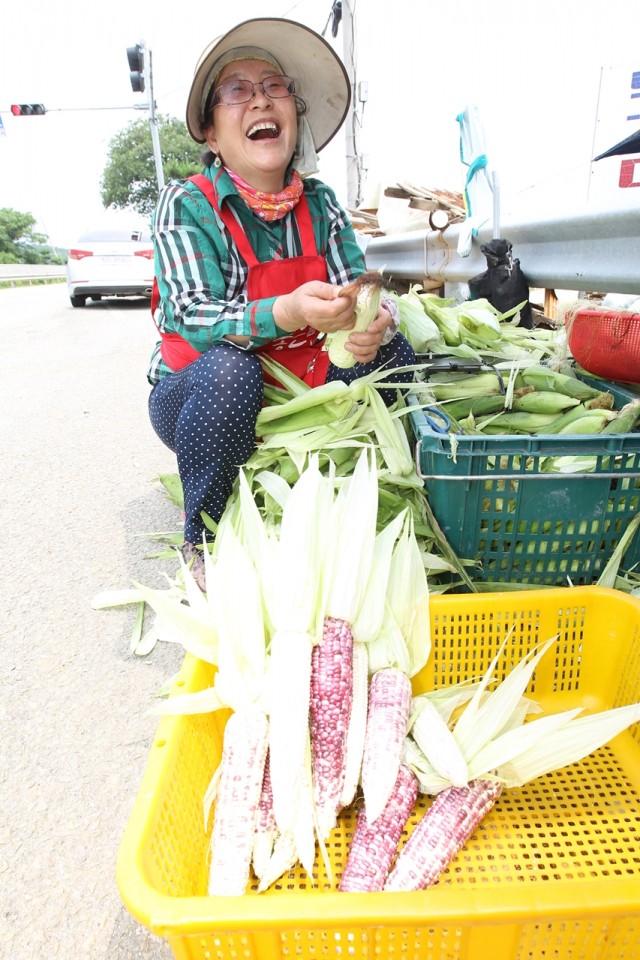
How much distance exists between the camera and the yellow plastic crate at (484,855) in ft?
2.86

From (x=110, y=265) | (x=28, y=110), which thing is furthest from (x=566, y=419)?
(x=28, y=110)

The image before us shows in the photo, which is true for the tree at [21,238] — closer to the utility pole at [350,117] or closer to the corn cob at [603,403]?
the utility pole at [350,117]

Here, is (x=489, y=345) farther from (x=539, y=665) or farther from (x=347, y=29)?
(x=347, y=29)

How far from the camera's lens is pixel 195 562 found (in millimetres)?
2211

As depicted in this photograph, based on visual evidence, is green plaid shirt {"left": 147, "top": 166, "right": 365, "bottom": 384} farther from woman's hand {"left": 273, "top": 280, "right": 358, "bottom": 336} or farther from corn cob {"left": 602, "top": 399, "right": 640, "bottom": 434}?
corn cob {"left": 602, "top": 399, "right": 640, "bottom": 434}

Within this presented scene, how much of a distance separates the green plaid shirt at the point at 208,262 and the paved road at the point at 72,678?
A: 1.02 metres

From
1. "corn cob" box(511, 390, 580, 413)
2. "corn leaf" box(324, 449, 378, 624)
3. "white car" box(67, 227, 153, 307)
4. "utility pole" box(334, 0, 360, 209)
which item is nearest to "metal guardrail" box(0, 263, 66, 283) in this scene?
"white car" box(67, 227, 153, 307)

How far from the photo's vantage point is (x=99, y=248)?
1249 cm

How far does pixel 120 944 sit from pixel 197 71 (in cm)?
249

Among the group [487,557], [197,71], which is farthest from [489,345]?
[197,71]

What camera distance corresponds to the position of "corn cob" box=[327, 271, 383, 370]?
68.6 inches

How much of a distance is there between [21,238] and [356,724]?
217 ft

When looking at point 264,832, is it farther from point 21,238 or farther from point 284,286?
point 21,238

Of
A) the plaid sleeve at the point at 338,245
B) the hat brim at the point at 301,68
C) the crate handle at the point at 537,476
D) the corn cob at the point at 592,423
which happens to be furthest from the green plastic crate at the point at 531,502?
the hat brim at the point at 301,68
